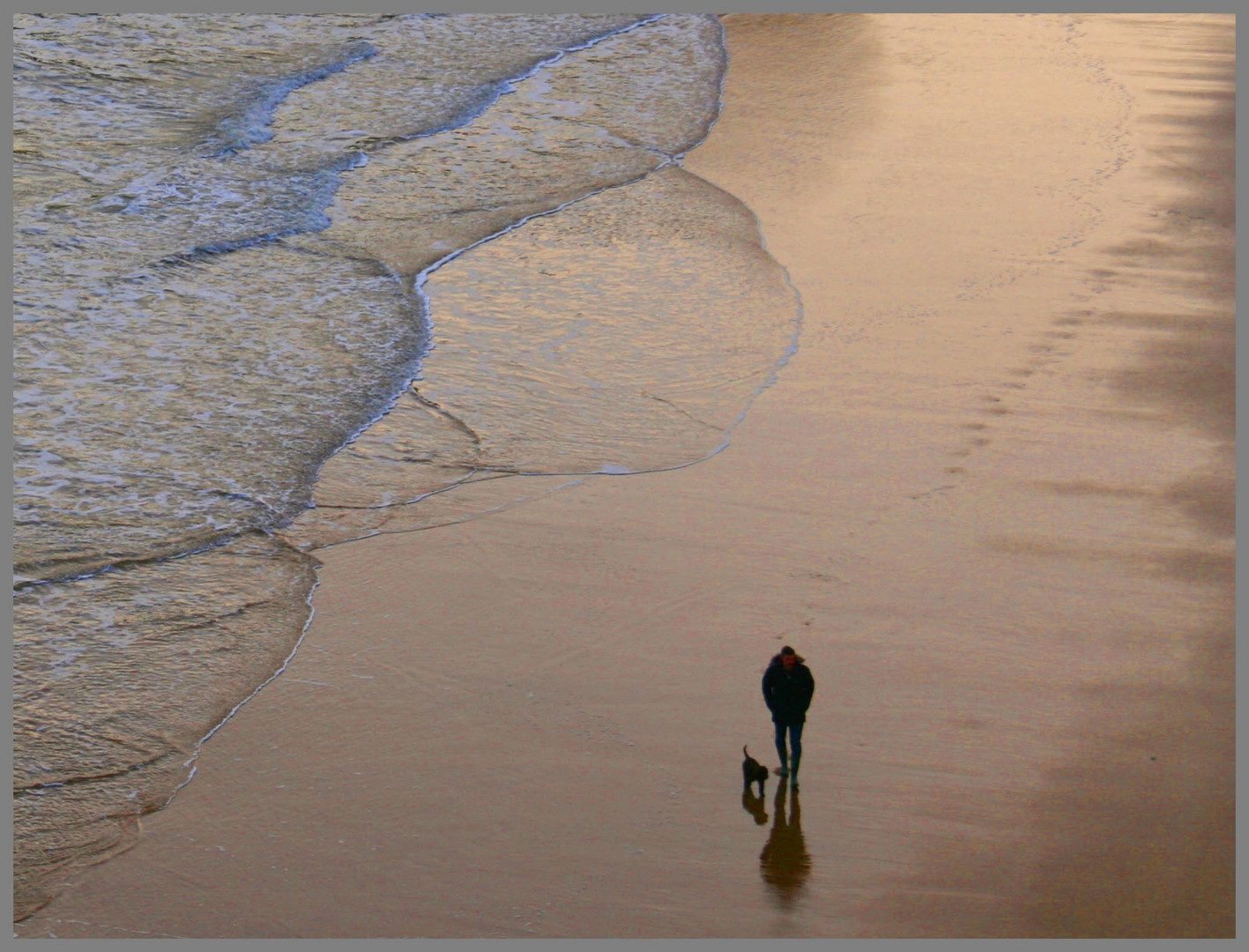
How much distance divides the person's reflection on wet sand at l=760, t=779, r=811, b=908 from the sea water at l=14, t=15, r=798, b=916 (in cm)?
313

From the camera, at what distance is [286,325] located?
1170 centimetres

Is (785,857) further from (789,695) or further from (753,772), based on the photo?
(789,695)

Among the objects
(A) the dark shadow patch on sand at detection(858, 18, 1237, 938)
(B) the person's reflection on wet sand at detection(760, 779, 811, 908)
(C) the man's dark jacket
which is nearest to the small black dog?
(B) the person's reflection on wet sand at detection(760, 779, 811, 908)

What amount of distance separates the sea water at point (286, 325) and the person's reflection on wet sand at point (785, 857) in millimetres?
3126

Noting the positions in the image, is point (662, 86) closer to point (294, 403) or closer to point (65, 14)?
point (65, 14)

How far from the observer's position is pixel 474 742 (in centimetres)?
723

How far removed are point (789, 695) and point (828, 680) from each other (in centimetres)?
98

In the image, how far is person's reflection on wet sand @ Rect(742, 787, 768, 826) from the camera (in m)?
6.79

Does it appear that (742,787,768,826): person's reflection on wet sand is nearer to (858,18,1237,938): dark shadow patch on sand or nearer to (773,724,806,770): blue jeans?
(773,724,806,770): blue jeans

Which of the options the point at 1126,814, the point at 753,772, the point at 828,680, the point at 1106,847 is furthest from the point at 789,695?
the point at 1126,814

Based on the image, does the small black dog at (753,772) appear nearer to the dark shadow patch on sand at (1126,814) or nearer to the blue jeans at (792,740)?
the blue jeans at (792,740)

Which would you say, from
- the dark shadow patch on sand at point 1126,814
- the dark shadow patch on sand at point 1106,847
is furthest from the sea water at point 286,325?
the dark shadow patch on sand at point 1106,847

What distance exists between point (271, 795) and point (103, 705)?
131 cm

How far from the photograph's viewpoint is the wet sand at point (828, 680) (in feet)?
20.8
